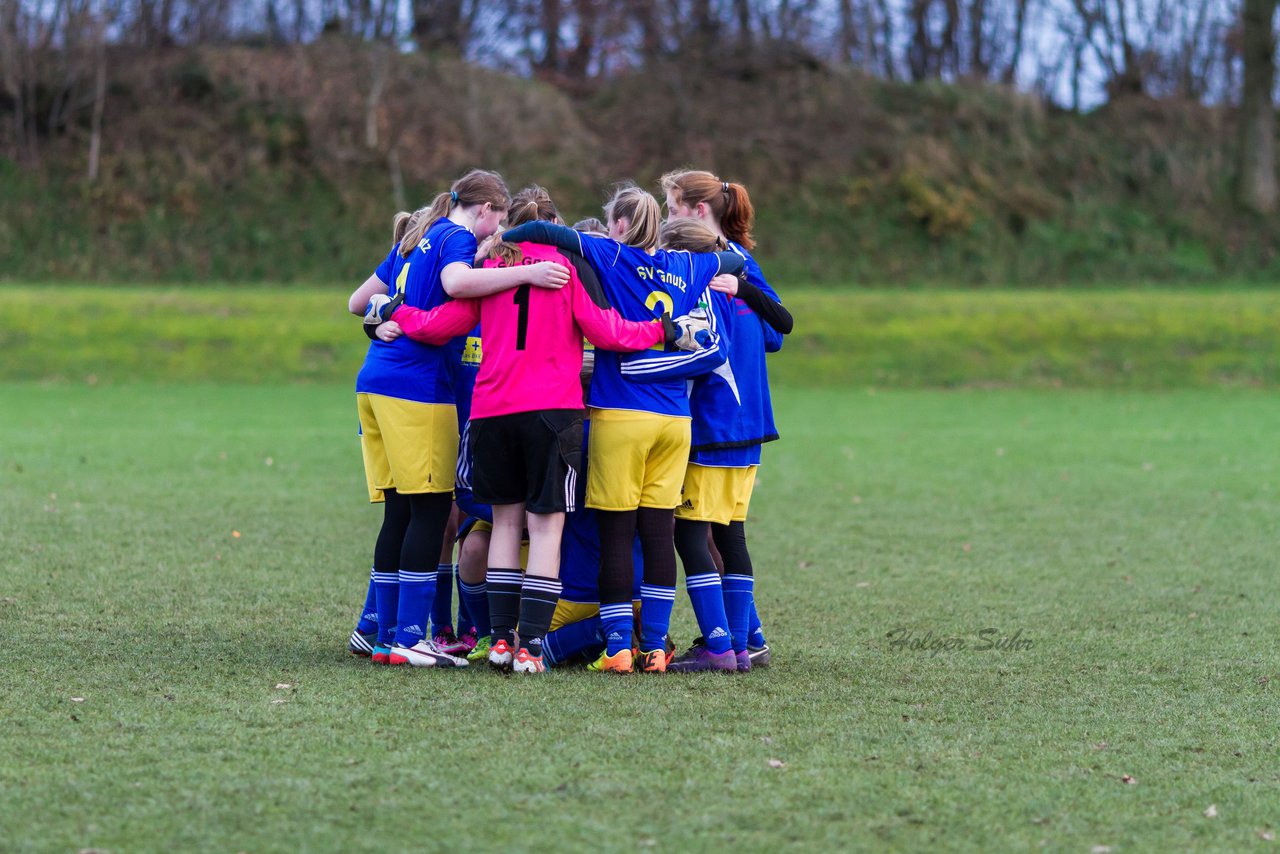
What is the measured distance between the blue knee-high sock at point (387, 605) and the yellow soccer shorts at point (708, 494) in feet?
3.95

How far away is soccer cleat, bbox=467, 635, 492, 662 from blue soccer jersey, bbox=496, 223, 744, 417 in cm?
111

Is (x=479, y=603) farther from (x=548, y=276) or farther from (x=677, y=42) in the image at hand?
(x=677, y=42)

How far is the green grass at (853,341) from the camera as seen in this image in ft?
69.9

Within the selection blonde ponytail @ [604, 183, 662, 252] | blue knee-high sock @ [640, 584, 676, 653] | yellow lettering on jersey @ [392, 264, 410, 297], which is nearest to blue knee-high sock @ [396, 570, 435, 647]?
blue knee-high sock @ [640, 584, 676, 653]

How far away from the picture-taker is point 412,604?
556 cm

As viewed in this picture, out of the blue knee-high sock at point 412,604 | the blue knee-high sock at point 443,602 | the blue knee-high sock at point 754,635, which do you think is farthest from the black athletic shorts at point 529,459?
the blue knee-high sock at point 754,635

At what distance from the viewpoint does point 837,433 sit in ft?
51.5

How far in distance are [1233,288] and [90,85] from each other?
26.0 meters

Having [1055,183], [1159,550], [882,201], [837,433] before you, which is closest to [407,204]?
[882,201]

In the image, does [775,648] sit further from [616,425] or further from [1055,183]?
[1055,183]

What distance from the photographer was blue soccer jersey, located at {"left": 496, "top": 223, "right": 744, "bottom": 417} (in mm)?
5430

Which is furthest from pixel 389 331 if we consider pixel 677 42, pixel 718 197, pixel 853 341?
pixel 677 42

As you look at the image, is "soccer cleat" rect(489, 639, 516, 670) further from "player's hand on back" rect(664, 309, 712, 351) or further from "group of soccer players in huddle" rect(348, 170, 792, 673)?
"player's hand on back" rect(664, 309, 712, 351)

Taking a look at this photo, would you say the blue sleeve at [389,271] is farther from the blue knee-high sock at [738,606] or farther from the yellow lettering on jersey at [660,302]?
the blue knee-high sock at [738,606]
